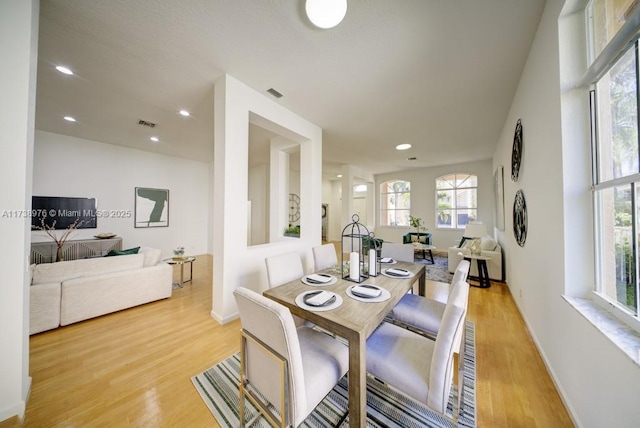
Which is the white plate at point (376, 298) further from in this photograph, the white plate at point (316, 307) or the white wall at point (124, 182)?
the white wall at point (124, 182)

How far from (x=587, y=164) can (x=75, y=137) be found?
24.7 feet

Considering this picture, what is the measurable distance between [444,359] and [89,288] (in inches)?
142

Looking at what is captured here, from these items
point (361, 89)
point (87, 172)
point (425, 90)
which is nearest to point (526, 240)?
point (425, 90)

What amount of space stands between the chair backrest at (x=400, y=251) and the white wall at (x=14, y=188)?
2992 mm

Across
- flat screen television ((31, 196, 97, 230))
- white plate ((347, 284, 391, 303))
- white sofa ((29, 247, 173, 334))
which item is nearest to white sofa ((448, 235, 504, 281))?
white plate ((347, 284, 391, 303))

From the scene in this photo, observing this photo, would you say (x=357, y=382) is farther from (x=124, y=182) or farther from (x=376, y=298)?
(x=124, y=182)

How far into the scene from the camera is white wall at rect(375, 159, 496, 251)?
599 centimetres

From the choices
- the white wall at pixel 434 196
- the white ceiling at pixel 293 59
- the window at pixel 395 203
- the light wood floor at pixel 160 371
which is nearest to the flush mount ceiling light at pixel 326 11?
the white ceiling at pixel 293 59

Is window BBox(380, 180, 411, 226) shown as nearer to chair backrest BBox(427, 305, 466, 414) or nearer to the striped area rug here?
the striped area rug

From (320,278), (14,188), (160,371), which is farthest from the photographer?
(320,278)

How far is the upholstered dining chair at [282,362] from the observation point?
938mm

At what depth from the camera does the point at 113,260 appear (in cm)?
268

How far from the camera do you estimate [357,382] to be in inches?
42.7

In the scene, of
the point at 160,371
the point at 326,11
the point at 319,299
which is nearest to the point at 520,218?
the point at 319,299
